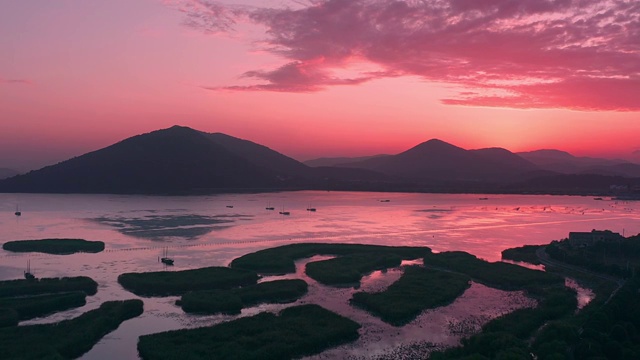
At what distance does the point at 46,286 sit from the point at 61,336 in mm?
7732

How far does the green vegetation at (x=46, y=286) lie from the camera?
78.1 feet

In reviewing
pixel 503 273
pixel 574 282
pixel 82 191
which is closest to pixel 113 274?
pixel 503 273

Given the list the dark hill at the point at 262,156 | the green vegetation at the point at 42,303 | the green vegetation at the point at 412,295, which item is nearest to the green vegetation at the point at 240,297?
the green vegetation at the point at 412,295

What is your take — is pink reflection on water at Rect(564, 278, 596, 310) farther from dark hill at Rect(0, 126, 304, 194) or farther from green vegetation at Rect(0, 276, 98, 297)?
dark hill at Rect(0, 126, 304, 194)

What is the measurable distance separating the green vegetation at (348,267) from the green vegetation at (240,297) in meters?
2.06

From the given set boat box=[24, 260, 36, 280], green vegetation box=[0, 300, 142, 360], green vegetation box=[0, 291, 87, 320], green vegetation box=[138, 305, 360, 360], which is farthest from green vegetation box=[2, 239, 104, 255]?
green vegetation box=[138, 305, 360, 360]

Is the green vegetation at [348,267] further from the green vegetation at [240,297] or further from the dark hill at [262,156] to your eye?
the dark hill at [262,156]

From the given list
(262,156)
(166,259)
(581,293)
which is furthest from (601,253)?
(262,156)

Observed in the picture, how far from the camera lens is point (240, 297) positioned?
76.2ft

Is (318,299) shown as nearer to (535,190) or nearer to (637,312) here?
(637,312)

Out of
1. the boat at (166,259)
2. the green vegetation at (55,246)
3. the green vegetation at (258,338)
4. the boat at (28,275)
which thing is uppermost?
the green vegetation at (55,246)

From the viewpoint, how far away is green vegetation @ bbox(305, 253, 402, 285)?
1086 inches

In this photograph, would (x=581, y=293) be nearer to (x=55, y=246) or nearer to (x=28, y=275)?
(x=28, y=275)

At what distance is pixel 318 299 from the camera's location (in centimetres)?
2408
